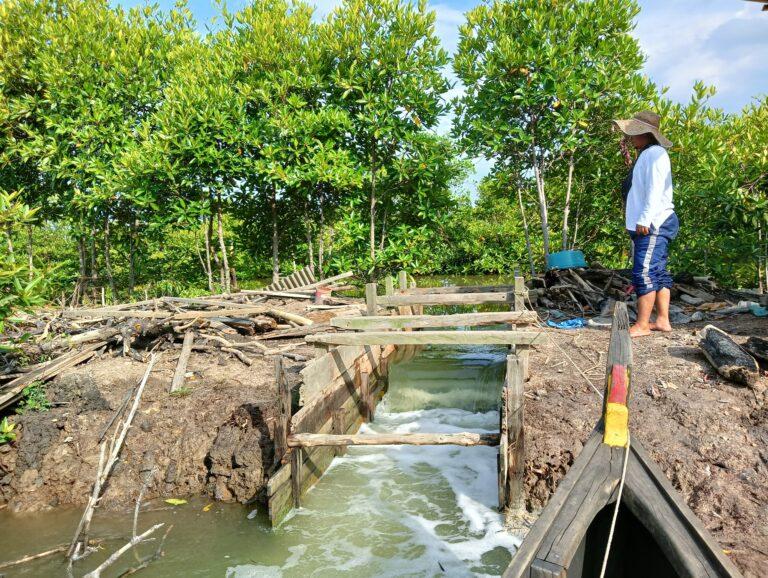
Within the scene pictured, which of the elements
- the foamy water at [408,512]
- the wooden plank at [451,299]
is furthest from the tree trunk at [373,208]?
the foamy water at [408,512]

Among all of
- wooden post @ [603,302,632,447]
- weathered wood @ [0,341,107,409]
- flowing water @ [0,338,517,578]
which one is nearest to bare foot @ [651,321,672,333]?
flowing water @ [0,338,517,578]

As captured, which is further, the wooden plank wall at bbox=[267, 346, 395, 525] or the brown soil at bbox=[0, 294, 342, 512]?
→ the brown soil at bbox=[0, 294, 342, 512]

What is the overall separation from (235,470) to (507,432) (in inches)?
107

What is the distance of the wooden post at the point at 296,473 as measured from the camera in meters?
4.73

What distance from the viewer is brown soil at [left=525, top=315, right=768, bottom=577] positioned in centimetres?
366

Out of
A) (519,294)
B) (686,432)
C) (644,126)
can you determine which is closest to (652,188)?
(644,126)

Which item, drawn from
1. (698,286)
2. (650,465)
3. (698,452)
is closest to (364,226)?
(698,286)

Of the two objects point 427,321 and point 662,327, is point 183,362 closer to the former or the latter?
point 427,321

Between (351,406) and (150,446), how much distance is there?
7.86ft

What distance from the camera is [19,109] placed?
11008 mm

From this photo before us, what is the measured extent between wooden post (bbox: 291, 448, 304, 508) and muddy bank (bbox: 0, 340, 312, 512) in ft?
1.15

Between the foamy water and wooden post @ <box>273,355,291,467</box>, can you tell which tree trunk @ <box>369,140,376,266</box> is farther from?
wooden post @ <box>273,355,291,467</box>

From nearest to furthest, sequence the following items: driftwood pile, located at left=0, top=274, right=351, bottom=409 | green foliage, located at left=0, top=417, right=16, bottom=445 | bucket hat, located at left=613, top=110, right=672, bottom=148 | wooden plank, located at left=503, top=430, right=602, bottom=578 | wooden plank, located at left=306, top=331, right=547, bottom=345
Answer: wooden plank, located at left=503, top=430, right=602, bottom=578
wooden plank, located at left=306, top=331, right=547, bottom=345
green foliage, located at left=0, top=417, right=16, bottom=445
bucket hat, located at left=613, top=110, right=672, bottom=148
driftwood pile, located at left=0, top=274, right=351, bottom=409

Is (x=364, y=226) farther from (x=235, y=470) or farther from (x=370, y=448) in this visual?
(x=235, y=470)
